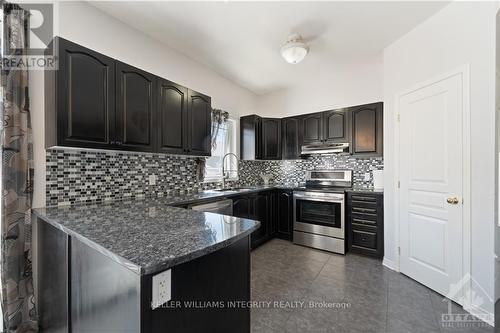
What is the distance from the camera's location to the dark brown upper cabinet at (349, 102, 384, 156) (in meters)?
3.24

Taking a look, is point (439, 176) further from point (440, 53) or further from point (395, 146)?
point (440, 53)

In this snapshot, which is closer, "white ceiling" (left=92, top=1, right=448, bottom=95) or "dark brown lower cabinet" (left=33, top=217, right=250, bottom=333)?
"dark brown lower cabinet" (left=33, top=217, right=250, bottom=333)

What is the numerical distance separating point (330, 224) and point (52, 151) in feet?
11.1

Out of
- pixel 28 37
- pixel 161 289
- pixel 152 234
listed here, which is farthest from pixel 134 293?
pixel 28 37

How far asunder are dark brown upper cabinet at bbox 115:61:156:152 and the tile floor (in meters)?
1.89

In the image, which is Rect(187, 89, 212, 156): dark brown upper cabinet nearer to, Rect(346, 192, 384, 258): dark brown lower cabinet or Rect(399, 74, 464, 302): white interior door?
Rect(346, 192, 384, 258): dark brown lower cabinet

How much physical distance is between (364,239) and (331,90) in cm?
253

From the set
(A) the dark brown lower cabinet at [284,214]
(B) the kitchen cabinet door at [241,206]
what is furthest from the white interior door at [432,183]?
(B) the kitchen cabinet door at [241,206]

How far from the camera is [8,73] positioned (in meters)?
1.59

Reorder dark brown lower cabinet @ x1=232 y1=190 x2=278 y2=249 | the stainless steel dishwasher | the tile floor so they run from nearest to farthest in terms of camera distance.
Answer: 1. the tile floor
2. the stainless steel dishwasher
3. dark brown lower cabinet @ x1=232 y1=190 x2=278 y2=249

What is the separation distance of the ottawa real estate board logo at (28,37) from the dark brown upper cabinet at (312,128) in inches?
134

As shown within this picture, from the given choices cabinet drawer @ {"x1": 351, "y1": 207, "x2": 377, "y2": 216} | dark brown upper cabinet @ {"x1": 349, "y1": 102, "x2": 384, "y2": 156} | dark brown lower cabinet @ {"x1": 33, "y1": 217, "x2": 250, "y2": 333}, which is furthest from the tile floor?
dark brown upper cabinet @ {"x1": 349, "y1": 102, "x2": 384, "y2": 156}

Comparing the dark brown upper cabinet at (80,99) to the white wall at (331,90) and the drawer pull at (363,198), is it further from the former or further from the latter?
the drawer pull at (363,198)

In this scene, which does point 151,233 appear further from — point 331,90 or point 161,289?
point 331,90
